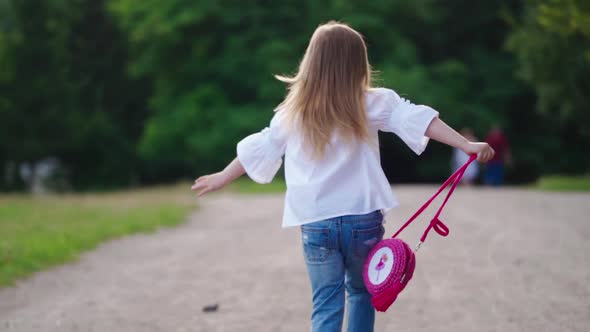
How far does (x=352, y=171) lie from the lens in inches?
156

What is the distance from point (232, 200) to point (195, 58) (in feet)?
65.2

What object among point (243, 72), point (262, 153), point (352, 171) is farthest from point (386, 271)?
point (243, 72)

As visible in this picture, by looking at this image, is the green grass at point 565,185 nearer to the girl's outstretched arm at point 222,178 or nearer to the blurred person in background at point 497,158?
the blurred person in background at point 497,158

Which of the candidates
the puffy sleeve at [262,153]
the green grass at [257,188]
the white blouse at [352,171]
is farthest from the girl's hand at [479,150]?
the green grass at [257,188]

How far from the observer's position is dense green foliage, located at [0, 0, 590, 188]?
117 feet

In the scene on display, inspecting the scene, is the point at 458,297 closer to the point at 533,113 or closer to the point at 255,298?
the point at 255,298

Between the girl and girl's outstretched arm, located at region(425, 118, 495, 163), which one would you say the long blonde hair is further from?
girl's outstretched arm, located at region(425, 118, 495, 163)

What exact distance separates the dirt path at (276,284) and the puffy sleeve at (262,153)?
1.76 meters

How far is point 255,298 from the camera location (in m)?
6.91

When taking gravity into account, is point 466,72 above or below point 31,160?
above

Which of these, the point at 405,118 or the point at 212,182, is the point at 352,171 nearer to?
the point at 405,118

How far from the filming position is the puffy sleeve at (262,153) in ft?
13.7

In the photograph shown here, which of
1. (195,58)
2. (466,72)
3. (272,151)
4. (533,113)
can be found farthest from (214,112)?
(272,151)

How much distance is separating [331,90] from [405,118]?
1.19 ft
